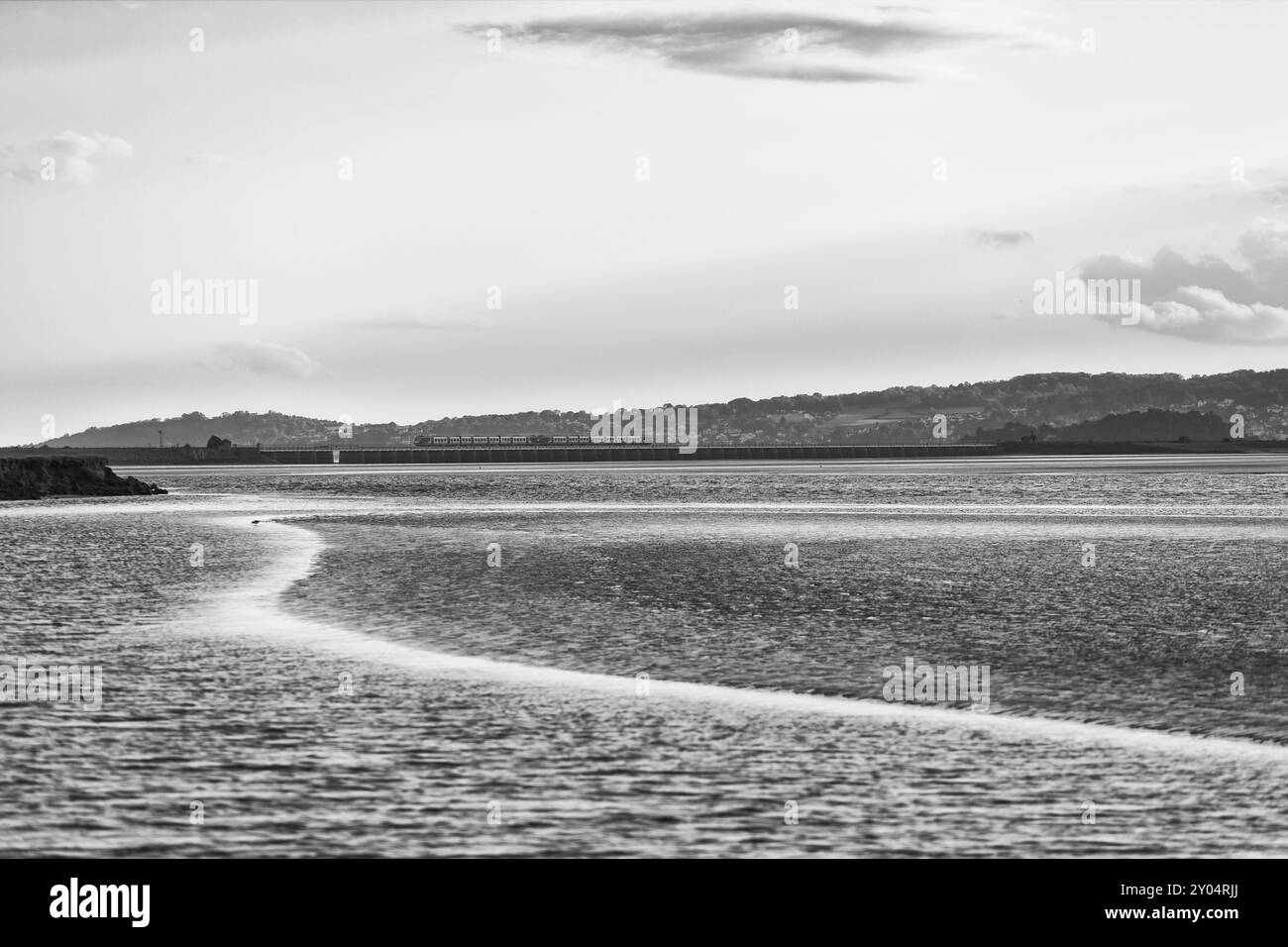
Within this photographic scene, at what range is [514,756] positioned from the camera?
14602 mm

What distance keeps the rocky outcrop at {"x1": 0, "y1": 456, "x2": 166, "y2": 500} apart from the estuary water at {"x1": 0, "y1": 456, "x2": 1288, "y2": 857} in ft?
231

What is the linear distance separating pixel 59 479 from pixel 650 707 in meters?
105

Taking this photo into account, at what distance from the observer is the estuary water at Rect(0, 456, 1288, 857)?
1195 centimetres

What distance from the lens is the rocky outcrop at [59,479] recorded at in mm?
105375

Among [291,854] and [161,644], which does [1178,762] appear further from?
[161,644]
